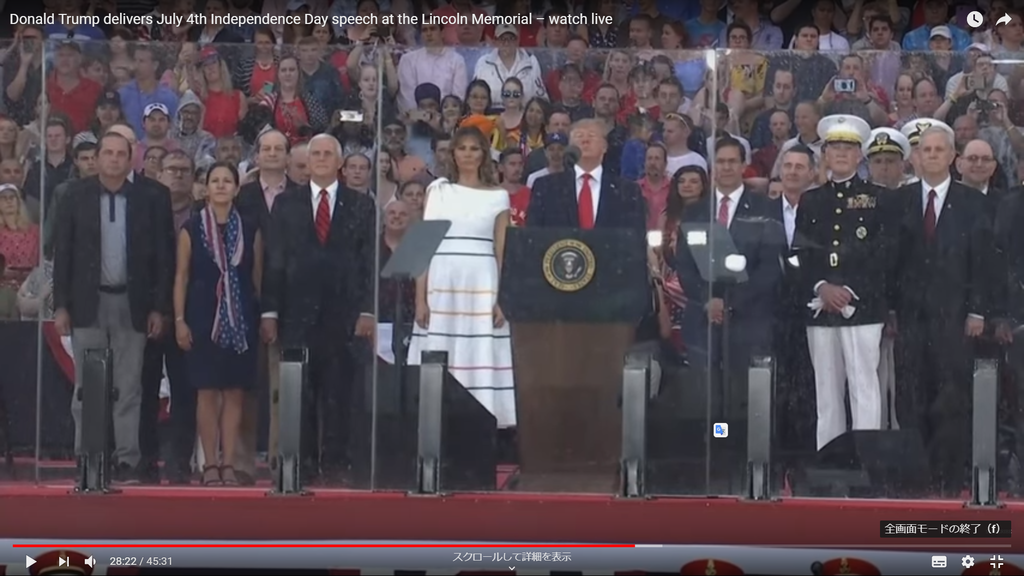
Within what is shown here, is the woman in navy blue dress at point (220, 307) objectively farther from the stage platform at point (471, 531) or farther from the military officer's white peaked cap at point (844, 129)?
the military officer's white peaked cap at point (844, 129)

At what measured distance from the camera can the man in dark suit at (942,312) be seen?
602 centimetres

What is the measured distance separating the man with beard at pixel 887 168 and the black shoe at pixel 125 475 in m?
2.44

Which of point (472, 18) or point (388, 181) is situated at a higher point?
point (472, 18)

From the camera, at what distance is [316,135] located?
6117mm

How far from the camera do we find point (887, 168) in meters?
6.11

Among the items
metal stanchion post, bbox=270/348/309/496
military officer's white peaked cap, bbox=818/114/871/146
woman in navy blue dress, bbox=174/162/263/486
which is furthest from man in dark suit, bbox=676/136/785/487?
woman in navy blue dress, bbox=174/162/263/486

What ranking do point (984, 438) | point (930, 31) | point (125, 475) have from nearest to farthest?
point (984, 438) → point (125, 475) → point (930, 31)

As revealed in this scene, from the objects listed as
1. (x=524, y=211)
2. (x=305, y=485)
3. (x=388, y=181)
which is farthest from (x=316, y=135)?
(x=305, y=485)

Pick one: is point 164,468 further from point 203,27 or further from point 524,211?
point 203,27

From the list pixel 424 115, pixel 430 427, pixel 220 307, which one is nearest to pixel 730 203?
pixel 424 115

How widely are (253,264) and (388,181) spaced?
0.52 m

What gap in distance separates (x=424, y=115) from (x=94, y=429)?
4.83 ft

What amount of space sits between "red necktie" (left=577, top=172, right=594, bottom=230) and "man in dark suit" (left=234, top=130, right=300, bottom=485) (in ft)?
3.08

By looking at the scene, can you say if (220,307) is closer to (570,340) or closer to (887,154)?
(570,340)
